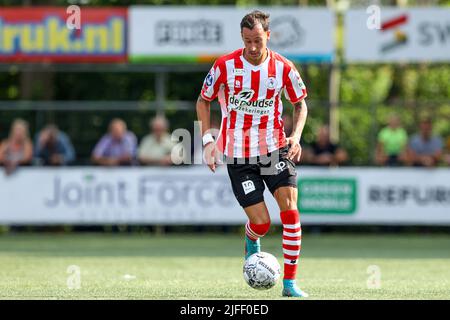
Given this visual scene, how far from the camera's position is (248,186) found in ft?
31.9

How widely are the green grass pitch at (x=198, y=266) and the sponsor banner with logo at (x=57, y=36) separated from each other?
131 inches

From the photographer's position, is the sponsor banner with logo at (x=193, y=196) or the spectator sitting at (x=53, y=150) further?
the spectator sitting at (x=53, y=150)

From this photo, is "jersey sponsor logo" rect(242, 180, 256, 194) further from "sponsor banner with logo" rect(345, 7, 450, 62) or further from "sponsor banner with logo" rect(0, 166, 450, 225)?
"sponsor banner with logo" rect(345, 7, 450, 62)

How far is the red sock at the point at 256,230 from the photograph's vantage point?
9.83m

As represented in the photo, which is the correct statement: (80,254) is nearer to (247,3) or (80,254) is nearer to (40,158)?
(40,158)

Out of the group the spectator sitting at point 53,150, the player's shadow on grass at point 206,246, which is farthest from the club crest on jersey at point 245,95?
the spectator sitting at point 53,150

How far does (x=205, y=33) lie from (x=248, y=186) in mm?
10965

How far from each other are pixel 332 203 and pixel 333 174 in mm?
505

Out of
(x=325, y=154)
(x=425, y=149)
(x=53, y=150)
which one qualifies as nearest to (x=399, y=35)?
(x=425, y=149)

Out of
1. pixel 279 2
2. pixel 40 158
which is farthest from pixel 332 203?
pixel 279 2

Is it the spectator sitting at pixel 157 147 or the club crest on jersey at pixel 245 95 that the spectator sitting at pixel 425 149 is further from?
the club crest on jersey at pixel 245 95

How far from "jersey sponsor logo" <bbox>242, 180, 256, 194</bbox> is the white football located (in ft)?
1.96

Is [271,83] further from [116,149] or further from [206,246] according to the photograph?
[116,149]

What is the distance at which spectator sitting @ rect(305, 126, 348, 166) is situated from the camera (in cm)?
1961
